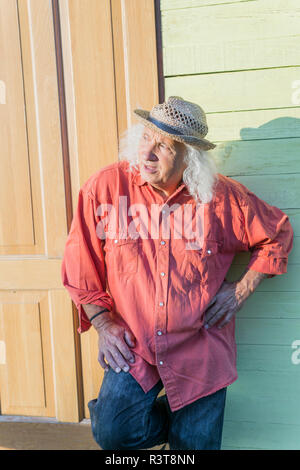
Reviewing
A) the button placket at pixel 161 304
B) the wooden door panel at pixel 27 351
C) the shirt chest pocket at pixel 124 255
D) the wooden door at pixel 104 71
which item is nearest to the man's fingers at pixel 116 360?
the button placket at pixel 161 304

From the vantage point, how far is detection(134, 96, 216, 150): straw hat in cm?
148

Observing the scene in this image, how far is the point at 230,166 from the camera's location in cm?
182

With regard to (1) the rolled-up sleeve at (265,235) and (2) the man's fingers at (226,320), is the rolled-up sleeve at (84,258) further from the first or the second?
(1) the rolled-up sleeve at (265,235)

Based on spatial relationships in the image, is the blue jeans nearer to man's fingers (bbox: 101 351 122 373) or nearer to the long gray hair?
man's fingers (bbox: 101 351 122 373)

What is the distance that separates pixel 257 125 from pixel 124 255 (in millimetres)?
809

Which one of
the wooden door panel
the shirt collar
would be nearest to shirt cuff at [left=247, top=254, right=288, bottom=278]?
the shirt collar

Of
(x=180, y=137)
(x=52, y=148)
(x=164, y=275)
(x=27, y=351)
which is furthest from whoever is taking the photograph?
(x=27, y=351)

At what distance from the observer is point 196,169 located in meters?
1.58

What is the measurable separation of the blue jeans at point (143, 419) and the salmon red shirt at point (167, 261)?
62mm

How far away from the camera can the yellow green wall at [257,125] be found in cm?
172

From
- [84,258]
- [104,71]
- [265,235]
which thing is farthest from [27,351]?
[104,71]

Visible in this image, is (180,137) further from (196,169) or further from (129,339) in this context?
(129,339)

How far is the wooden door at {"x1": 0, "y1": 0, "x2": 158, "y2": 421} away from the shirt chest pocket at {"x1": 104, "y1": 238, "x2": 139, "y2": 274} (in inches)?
18.3
